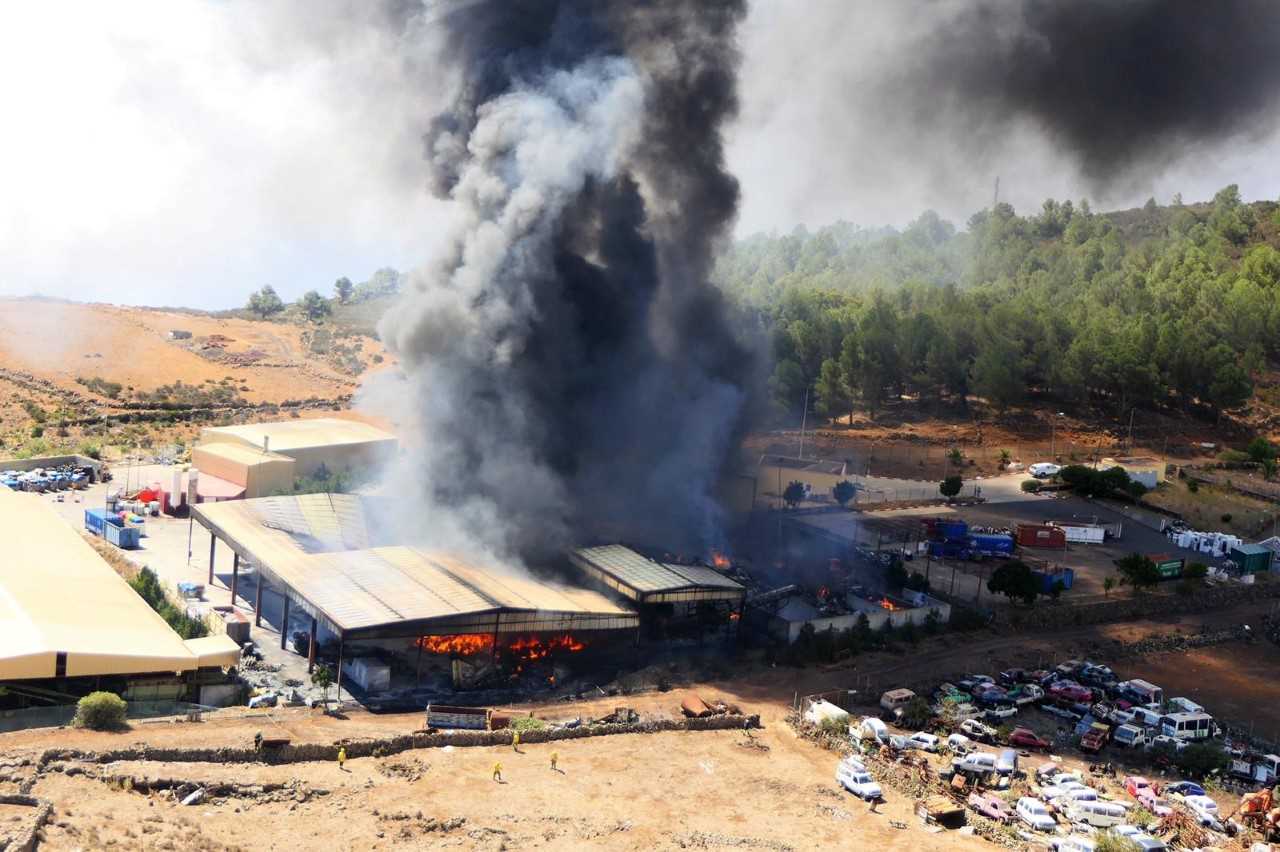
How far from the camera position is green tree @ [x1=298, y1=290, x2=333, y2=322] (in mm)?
157375

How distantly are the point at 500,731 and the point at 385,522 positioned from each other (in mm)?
18243

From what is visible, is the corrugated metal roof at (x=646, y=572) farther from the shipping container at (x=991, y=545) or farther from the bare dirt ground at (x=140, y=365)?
the bare dirt ground at (x=140, y=365)

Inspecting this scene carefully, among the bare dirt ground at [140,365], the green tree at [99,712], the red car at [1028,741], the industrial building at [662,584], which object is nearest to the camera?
the green tree at [99,712]

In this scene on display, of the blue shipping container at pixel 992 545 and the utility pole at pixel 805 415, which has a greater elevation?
the utility pole at pixel 805 415

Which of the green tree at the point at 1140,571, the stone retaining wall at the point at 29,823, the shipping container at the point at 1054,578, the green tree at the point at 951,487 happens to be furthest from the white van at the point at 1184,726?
the stone retaining wall at the point at 29,823

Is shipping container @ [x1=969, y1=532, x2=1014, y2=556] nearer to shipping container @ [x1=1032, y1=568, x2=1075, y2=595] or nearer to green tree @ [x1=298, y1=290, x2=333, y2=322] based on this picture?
shipping container @ [x1=1032, y1=568, x2=1075, y2=595]

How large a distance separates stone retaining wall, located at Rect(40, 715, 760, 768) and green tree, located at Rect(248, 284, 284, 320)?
128666 mm

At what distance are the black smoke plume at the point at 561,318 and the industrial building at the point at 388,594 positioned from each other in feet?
11.3

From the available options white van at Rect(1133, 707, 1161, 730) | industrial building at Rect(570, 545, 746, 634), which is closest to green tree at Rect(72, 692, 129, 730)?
industrial building at Rect(570, 545, 746, 634)

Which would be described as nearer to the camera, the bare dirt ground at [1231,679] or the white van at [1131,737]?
the white van at [1131,737]

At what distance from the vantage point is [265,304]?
16512 cm

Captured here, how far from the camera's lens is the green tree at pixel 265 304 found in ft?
531

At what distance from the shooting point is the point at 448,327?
5188 cm

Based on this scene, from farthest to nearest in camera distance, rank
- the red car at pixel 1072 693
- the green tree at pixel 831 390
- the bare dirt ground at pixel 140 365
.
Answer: the green tree at pixel 831 390
the bare dirt ground at pixel 140 365
the red car at pixel 1072 693
